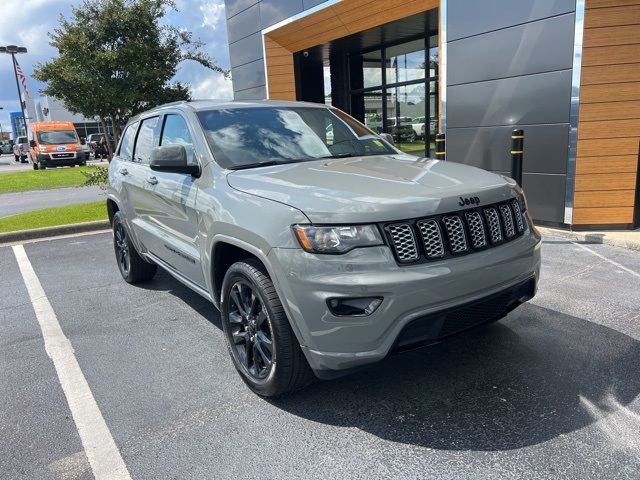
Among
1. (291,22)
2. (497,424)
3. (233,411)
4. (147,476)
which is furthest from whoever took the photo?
(291,22)

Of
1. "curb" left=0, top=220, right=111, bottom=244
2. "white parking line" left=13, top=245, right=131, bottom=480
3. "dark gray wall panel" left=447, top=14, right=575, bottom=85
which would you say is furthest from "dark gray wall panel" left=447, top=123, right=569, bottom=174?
"white parking line" left=13, top=245, right=131, bottom=480

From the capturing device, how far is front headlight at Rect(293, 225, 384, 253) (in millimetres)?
2604

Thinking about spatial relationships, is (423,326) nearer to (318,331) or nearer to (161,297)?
(318,331)

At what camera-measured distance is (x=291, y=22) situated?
485 inches

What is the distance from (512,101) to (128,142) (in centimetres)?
563

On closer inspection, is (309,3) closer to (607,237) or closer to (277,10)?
(277,10)

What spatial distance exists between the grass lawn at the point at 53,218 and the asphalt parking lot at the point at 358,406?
15.7 ft

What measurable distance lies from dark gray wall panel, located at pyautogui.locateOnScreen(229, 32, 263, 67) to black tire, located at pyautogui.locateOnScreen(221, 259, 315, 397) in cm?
1200

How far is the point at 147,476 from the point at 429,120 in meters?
12.0

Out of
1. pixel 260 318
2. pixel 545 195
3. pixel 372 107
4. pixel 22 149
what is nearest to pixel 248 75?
pixel 372 107

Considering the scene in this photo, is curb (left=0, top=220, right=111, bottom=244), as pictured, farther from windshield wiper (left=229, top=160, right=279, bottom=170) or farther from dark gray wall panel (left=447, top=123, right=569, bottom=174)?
windshield wiper (left=229, top=160, right=279, bottom=170)

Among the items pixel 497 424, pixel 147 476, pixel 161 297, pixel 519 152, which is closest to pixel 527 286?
pixel 497 424

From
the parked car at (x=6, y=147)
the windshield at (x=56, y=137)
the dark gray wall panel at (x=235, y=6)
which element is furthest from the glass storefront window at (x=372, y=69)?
the parked car at (x=6, y=147)

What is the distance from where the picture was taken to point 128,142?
552 centimetres
